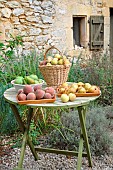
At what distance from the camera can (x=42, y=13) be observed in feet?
21.3

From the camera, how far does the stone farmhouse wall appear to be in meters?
6.06

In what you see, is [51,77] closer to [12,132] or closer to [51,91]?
[51,91]

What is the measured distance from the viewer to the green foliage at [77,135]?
3305mm

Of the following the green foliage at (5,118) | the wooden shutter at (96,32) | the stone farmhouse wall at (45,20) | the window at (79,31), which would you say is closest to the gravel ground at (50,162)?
the green foliage at (5,118)

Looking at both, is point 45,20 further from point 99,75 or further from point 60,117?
point 60,117

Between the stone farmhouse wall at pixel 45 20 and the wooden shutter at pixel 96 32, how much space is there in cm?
14

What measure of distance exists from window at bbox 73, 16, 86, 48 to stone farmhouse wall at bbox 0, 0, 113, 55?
0.07 meters

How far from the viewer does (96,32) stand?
24.8 feet

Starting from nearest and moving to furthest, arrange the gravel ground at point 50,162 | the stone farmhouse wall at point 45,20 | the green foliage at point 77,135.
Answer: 1. the gravel ground at point 50,162
2. the green foliage at point 77,135
3. the stone farmhouse wall at point 45,20

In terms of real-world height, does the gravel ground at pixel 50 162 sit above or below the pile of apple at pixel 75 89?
below

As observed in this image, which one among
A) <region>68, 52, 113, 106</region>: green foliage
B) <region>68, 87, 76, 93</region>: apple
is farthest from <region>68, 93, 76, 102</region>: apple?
<region>68, 52, 113, 106</region>: green foliage

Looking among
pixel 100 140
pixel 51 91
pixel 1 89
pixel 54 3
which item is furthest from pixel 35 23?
pixel 51 91

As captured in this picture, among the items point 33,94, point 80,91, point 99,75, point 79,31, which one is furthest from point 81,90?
point 79,31

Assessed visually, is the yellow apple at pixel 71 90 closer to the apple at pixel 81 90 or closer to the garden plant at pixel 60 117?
the apple at pixel 81 90
